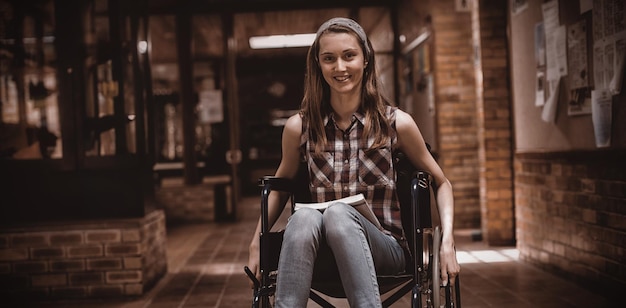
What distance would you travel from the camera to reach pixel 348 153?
214 centimetres

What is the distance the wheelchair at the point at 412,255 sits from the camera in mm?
1905

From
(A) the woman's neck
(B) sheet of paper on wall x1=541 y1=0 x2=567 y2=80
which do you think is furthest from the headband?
(B) sheet of paper on wall x1=541 y1=0 x2=567 y2=80

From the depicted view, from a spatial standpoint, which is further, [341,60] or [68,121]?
[68,121]

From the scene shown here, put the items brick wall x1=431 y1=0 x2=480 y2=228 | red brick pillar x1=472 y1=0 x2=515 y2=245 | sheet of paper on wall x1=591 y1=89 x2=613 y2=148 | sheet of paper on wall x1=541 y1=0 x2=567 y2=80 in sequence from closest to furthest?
1. sheet of paper on wall x1=591 y1=89 x2=613 y2=148
2. sheet of paper on wall x1=541 y1=0 x2=567 y2=80
3. red brick pillar x1=472 y1=0 x2=515 y2=245
4. brick wall x1=431 y1=0 x2=480 y2=228

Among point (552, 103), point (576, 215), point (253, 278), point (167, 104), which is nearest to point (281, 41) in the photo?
point (167, 104)

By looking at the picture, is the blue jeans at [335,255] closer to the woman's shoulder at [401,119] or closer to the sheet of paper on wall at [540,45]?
the woman's shoulder at [401,119]

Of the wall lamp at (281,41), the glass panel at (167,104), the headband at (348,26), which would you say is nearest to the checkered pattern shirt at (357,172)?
the headband at (348,26)

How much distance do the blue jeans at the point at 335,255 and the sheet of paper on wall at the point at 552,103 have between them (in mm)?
2335

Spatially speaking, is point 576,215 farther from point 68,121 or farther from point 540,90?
point 68,121

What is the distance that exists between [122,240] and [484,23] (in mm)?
3257

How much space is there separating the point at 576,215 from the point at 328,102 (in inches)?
86.6

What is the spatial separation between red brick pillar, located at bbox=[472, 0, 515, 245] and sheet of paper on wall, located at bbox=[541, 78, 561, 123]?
39.8 inches

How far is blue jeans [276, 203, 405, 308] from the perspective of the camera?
1.80 metres

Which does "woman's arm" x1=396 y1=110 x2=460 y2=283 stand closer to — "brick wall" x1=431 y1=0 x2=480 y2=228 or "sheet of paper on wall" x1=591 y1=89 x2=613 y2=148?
Result: "sheet of paper on wall" x1=591 y1=89 x2=613 y2=148
